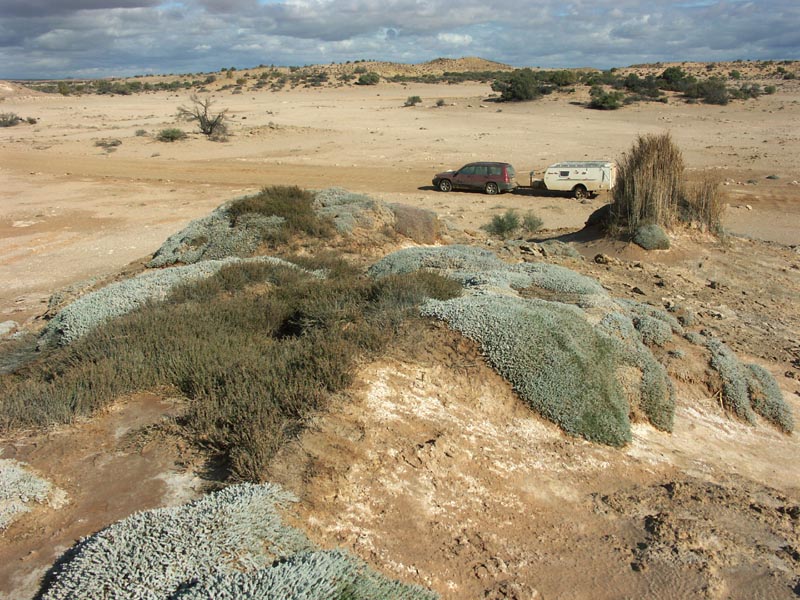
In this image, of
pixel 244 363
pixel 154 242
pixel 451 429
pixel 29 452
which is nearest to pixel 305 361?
pixel 244 363

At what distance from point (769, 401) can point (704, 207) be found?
25.2 feet

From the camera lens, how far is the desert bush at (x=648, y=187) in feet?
44.2

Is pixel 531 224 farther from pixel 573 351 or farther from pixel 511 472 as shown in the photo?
pixel 511 472

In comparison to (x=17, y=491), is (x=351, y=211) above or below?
above

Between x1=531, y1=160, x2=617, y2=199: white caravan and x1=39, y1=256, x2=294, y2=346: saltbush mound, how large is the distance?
1745 centimetres

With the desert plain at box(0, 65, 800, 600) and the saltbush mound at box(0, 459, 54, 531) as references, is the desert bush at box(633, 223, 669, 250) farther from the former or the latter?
the saltbush mound at box(0, 459, 54, 531)

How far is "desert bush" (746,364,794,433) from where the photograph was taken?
716 cm

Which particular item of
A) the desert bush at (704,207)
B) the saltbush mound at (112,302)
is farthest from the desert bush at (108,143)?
the desert bush at (704,207)

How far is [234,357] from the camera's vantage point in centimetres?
574

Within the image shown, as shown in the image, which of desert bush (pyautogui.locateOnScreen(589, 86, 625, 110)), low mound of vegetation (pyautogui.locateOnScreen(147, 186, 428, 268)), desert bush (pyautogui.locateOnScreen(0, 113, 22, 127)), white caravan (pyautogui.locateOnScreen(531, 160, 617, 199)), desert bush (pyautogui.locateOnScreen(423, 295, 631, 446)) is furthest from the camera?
desert bush (pyautogui.locateOnScreen(0, 113, 22, 127))

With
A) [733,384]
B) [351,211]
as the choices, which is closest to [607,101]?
[351,211]

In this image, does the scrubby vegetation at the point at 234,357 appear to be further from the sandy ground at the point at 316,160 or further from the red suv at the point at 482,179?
the red suv at the point at 482,179

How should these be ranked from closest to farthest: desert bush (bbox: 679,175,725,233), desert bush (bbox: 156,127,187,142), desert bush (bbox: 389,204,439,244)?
desert bush (bbox: 389,204,439,244)
desert bush (bbox: 679,175,725,233)
desert bush (bbox: 156,127,187,142)

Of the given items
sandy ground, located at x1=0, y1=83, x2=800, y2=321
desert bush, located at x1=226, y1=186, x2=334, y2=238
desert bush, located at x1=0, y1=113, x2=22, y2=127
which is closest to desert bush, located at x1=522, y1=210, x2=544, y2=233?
sandy ground, located at x1=0, y1=83, x2=800, y2=321
